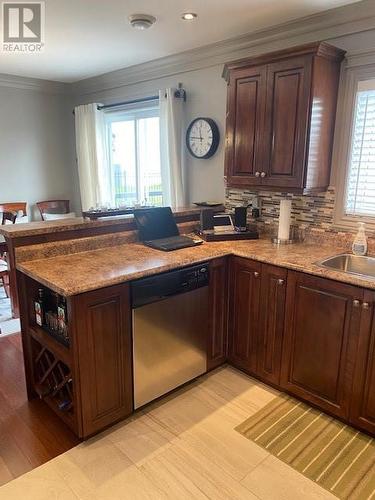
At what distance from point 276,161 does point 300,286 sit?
884 mm

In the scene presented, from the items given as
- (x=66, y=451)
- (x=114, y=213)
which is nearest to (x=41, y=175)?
(x=114, y=213)

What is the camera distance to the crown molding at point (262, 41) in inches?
91.0

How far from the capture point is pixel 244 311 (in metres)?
2.52

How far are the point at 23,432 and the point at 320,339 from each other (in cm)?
176

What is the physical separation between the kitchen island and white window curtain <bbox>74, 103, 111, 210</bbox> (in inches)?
90.0

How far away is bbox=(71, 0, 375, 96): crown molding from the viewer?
231cm

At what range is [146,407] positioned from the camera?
2.29 meters

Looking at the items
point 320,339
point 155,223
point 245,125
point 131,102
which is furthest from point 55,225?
point 131,102

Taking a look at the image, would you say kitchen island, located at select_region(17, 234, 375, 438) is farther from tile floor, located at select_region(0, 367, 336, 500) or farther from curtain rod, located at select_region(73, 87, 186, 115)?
curtain rod, located at select_region(73, 87, 186, 115)

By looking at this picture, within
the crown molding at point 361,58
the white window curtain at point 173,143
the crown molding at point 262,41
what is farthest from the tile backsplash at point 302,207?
the crown molding at point 262,41

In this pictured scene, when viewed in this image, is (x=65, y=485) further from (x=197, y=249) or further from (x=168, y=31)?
(x=168, y=31)

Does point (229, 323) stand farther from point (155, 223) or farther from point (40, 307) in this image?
point (40, 307)

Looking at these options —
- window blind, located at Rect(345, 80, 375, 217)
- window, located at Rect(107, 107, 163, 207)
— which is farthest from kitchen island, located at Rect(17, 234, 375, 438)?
window, located at Rect(107, 107, 163, 207)

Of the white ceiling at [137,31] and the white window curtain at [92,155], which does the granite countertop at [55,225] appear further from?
the white window curtain at [92,155]
